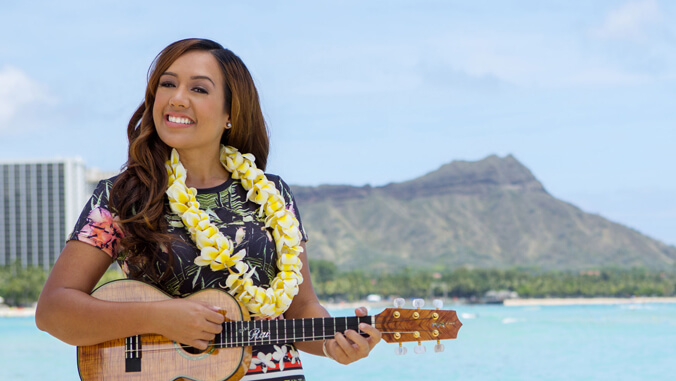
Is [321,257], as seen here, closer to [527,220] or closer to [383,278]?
[383,278]

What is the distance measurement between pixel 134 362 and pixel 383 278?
88.1 meters

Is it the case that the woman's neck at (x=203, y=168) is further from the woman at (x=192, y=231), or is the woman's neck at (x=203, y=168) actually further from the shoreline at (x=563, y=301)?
the shoreline at (x=563, y=301)

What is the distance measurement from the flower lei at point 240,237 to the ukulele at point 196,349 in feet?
0.22

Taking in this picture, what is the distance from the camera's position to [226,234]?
2.01 m

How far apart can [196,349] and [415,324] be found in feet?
1.78

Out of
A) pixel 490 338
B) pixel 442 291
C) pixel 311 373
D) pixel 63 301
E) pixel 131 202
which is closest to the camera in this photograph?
pixel 63 301

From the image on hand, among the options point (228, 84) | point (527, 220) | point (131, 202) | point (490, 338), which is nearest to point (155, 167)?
point (131, 202)

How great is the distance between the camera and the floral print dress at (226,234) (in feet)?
6.28

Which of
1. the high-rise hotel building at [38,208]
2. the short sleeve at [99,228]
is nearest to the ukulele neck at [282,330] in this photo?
the short sleeve at [99,228]

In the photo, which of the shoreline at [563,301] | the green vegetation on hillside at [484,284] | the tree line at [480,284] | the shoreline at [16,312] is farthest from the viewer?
the green vegetation on hillside at [484,284]

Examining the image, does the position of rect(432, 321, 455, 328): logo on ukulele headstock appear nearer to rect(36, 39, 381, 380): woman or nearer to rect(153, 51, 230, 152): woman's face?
rect(36, 39, 381, 380): woman

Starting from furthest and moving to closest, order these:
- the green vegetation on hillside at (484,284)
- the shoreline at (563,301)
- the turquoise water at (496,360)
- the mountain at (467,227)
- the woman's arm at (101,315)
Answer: the mountain at (467,227), the green vegetation on hillside at (484,284), the shoreline at (563,301), the turquoise water at (496,360), the woman's arm at (101,315)

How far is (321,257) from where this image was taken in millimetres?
111000

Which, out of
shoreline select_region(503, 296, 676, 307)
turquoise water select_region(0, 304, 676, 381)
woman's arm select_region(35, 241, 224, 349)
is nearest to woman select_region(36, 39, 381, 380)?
woman's arm select_region(35, 241, 224, 349)
